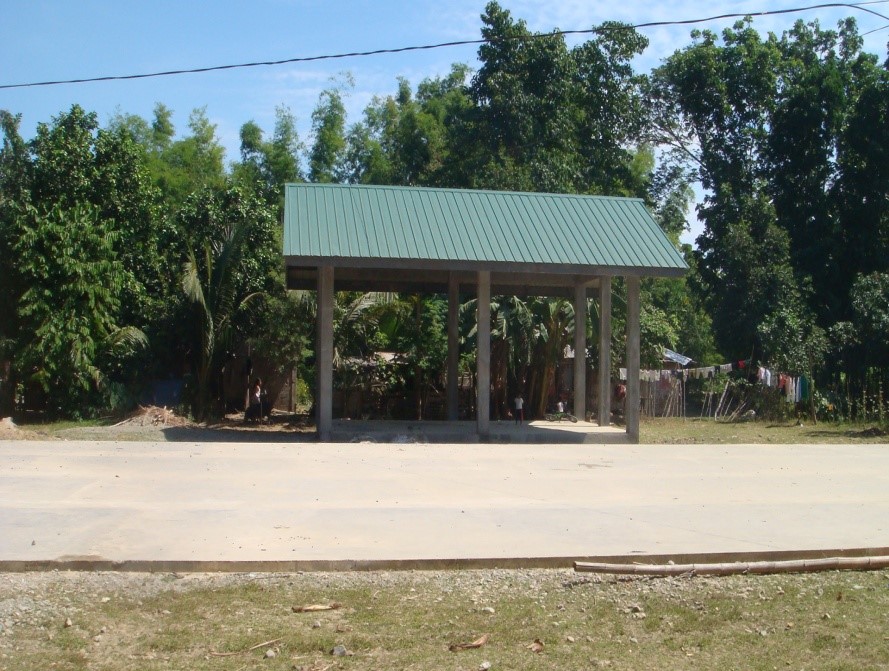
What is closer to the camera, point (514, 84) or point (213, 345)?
point (213, 345)

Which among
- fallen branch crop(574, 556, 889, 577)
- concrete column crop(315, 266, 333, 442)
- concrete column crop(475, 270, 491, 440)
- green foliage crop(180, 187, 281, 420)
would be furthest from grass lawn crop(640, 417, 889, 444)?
fallen branch crop(574, 556, 889, 577)

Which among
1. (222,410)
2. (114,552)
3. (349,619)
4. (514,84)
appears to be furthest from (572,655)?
(514,84)

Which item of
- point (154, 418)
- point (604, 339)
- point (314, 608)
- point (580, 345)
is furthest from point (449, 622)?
point (154, 418)

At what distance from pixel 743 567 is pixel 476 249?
1278 cm

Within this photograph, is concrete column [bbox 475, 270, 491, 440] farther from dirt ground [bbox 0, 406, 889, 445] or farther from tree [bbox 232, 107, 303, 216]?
tree [bbox 232, 107, 303, 216]

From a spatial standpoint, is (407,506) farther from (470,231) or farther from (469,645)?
(470,231)

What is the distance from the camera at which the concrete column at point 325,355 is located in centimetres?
1959

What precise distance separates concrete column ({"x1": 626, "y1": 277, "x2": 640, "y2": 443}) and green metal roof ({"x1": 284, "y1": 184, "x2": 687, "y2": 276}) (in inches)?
34.8

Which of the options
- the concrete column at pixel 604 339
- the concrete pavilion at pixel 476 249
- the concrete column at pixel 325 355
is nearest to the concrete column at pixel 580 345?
the concrete pavilion at pixel 476 249

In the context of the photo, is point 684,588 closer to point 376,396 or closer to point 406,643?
point 406,643

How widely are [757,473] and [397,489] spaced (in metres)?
5.59

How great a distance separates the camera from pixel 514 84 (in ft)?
120

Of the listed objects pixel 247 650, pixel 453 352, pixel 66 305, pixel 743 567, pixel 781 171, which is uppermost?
pixel 781 171

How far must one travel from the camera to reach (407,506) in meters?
10.6
